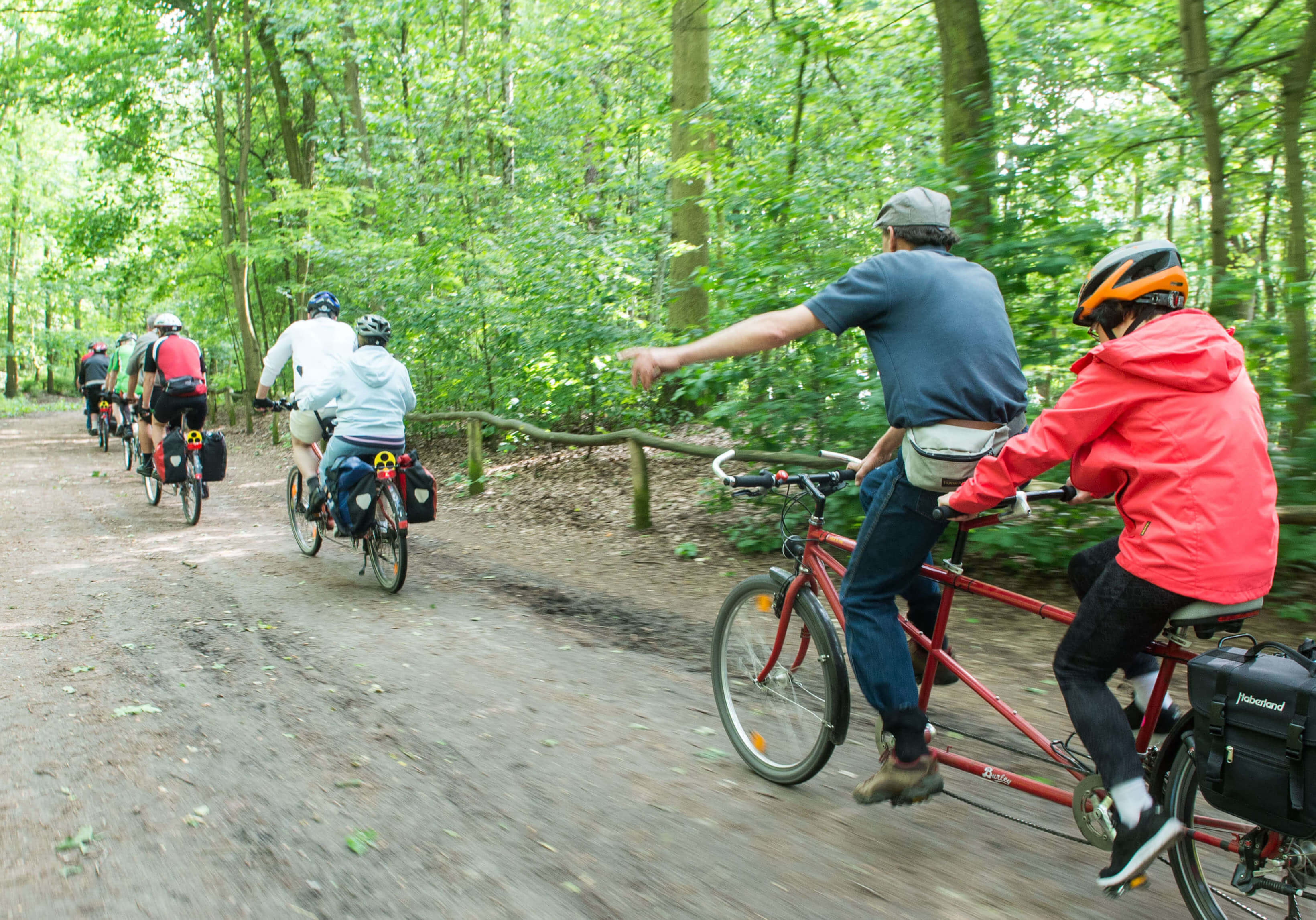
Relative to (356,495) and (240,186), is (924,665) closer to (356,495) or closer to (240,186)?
(356,495)

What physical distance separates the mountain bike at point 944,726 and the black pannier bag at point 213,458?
828 cm

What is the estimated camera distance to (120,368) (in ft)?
54.5

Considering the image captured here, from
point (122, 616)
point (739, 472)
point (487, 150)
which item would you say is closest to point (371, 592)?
point (122, 616)

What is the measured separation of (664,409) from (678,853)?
9593 mm

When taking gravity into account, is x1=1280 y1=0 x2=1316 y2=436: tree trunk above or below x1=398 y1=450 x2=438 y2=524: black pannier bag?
above

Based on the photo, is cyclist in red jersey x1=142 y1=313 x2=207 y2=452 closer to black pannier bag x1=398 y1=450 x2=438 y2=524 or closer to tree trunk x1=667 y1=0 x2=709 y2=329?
black pannier bag x1=398 y1=450 x2=438 y2=524

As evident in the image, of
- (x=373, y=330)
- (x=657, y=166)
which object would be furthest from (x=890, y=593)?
(x=657, y=166)

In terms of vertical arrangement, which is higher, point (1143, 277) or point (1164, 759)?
point (1143, 277)

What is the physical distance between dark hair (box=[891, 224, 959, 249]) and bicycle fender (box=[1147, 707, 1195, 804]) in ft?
5.52

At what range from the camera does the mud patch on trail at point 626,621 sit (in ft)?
18.8

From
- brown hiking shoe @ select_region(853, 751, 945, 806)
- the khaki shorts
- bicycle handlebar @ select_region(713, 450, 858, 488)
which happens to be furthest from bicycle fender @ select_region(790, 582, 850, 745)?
the khaki shorts

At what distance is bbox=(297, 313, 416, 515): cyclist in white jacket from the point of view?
289 inches

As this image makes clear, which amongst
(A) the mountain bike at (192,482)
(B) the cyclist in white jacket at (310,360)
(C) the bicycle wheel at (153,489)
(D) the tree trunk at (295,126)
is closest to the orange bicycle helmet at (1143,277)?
(B) the cyclist in white jacket at (310,360)

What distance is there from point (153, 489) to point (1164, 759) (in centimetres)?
1222
